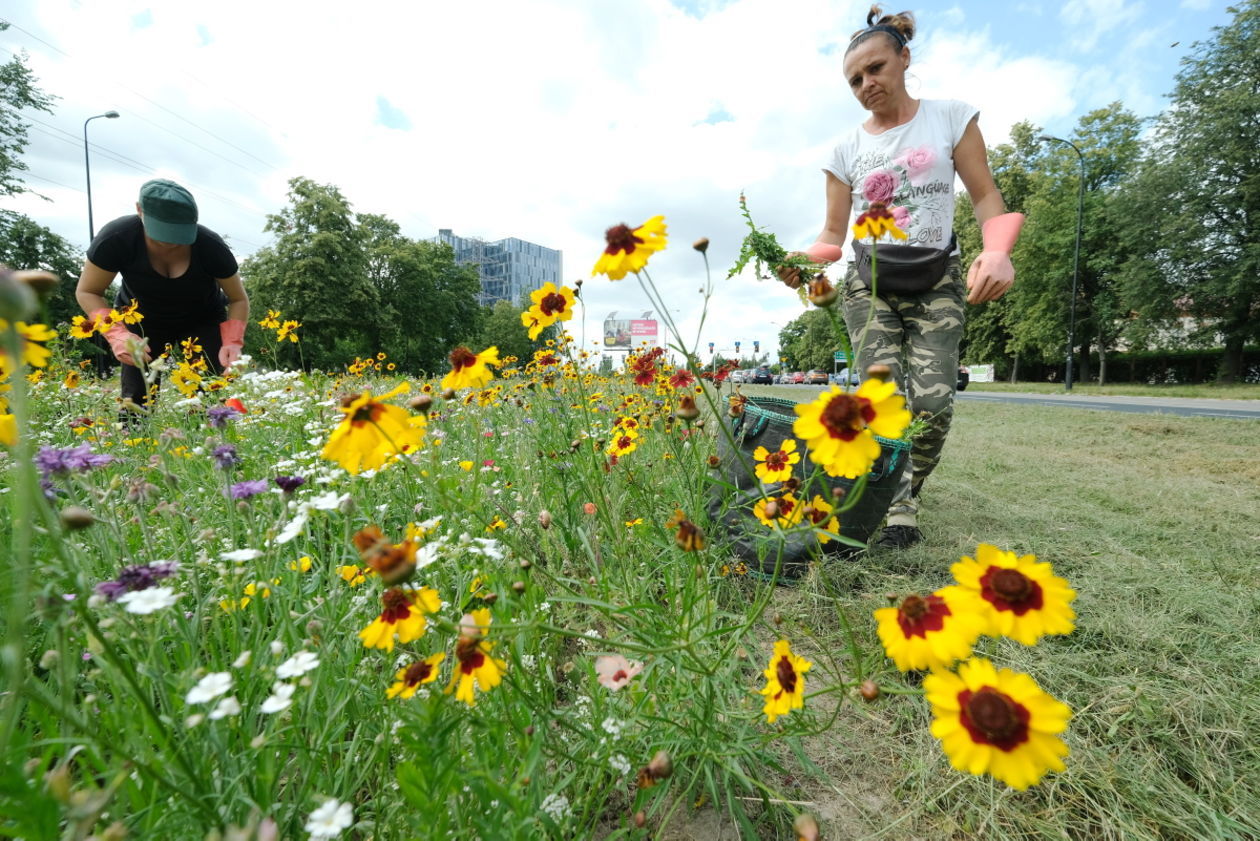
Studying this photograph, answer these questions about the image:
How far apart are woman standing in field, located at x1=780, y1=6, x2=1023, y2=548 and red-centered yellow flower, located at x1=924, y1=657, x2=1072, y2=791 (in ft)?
5.51

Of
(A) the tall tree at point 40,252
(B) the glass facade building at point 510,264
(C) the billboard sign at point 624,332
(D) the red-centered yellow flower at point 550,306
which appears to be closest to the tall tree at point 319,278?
(A) the tall tree at point 40,252

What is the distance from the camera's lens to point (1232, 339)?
1834cm

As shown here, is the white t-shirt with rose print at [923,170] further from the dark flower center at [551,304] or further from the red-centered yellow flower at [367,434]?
the red-centered yellow flower at [367,434]

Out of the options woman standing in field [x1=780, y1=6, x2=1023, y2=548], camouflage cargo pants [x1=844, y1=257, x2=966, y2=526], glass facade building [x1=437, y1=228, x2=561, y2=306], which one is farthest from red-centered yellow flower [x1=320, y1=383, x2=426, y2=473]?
glass facade building [x1=437, y1=228, x2=561, y2=306]

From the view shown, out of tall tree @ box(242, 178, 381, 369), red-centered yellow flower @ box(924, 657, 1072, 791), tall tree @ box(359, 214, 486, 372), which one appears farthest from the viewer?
tall tree @ box(359, 214, 486, 372)

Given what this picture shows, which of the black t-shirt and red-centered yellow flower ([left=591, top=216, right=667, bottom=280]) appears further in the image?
the black t-shirt

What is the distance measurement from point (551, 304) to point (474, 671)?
1.12 meters

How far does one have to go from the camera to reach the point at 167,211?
2.90 metres

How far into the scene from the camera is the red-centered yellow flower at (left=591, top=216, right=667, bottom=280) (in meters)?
1.10

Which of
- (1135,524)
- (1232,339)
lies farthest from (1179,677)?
(1232,339)

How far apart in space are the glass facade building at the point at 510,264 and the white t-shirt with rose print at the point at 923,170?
80380 millimetres

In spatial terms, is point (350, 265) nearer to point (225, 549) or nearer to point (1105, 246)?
point (225, 549)

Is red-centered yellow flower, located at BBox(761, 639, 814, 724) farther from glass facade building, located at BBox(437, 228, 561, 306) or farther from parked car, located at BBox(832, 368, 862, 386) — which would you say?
glass facade building, located at BBox(437, 228, 561, 306)

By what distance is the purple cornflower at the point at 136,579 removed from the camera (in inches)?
30.2
